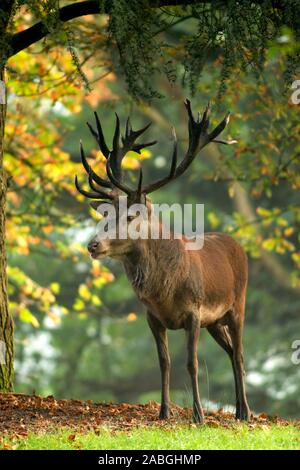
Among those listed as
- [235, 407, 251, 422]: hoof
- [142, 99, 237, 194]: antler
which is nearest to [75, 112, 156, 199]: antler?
[142, 99, 237, 194]: antler

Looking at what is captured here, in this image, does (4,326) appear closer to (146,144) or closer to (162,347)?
(162,347)

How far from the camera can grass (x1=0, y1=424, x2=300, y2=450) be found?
7020 millimetres

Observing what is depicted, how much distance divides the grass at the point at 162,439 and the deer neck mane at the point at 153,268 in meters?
1.19

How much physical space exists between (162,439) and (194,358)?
1.29m

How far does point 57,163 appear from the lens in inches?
584

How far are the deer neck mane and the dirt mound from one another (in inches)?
42.7

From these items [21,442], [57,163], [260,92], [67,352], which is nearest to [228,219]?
[67,352]

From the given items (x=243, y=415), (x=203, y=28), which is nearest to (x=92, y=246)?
(x=203, y=28)

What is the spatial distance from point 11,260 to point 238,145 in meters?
14.0

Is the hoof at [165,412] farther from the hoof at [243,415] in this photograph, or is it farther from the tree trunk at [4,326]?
the tree trunk at [4,326]
